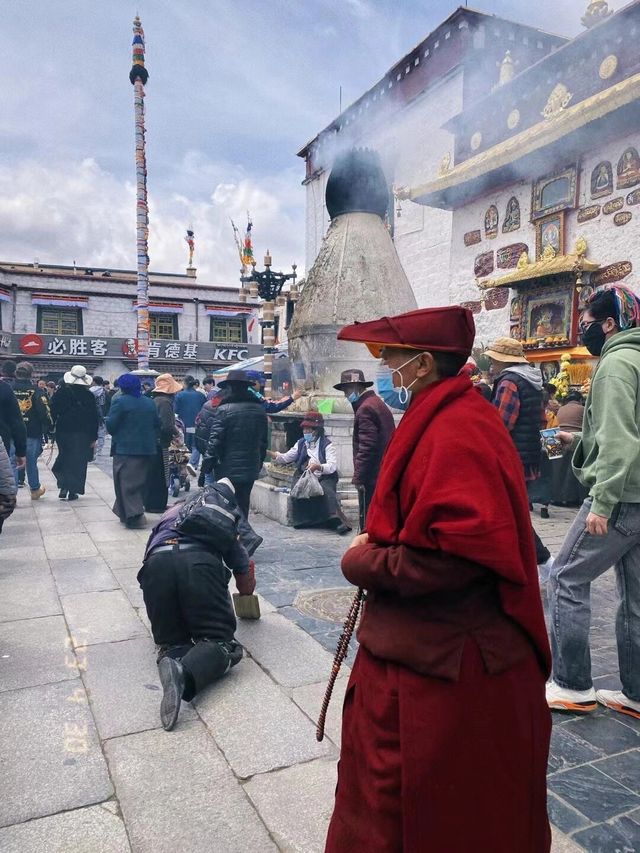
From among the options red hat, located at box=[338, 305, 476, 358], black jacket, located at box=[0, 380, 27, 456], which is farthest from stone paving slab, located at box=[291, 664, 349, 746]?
black jacket, located at box=[0, 380, 27, 456]

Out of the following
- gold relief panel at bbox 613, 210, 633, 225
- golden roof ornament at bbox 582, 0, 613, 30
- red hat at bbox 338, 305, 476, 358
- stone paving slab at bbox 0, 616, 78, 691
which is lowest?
stone paving slab at bbox 0, 616, 78, 691

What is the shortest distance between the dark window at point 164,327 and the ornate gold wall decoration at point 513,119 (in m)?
22.9

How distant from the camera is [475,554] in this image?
1.43 m

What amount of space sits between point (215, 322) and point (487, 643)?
33810 millimetres

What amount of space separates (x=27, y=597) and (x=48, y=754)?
2433 mm

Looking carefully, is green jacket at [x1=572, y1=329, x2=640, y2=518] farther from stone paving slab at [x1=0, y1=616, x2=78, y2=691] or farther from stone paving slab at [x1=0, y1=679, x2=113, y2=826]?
stone paving slab at [x1=0, y1=616, x2=78, y2=691]

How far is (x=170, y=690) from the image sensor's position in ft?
9.71

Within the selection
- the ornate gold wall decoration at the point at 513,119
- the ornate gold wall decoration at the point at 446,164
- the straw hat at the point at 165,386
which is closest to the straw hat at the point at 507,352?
the straw hat at the point at 165,386

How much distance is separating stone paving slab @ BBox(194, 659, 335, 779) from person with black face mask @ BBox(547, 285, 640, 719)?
1.27 meters

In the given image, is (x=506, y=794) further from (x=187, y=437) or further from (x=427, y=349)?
(x=187, y=437)

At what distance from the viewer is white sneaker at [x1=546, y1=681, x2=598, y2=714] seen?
3.05m

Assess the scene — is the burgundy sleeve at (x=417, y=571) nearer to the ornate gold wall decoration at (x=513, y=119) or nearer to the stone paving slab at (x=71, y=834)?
the stone paving slab at (x=71, y=834)

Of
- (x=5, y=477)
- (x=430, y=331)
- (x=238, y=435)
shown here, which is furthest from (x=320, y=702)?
(x=238, y=435)

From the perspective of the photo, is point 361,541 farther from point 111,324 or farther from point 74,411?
point 111,324
